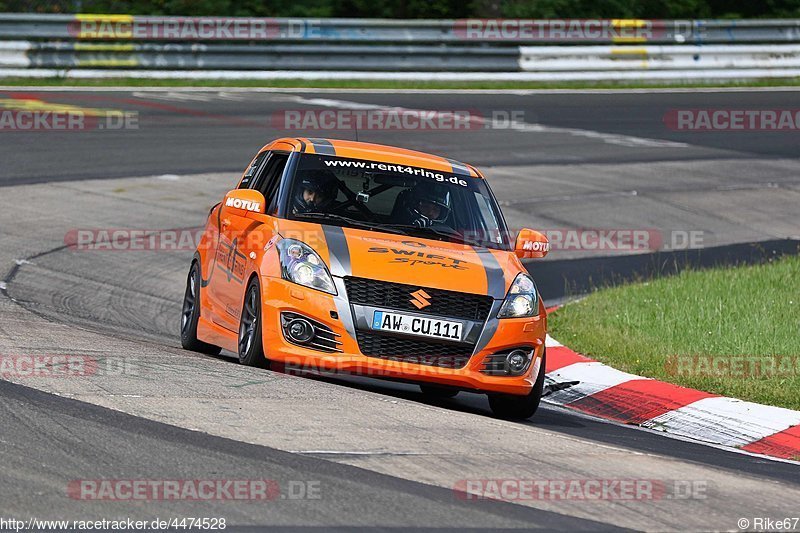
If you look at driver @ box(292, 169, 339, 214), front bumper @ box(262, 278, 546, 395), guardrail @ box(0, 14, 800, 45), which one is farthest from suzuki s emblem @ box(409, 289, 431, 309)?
guardrail @ box(0, 14, 800, 45)

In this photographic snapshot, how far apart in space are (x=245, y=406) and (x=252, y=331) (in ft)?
4.96

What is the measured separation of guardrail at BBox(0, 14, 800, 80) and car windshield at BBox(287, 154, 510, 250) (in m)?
16.4

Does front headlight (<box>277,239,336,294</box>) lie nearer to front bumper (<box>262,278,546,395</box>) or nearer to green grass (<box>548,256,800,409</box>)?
front bumper (<box>262,278,546,395</box>)

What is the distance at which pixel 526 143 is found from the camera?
879 inches

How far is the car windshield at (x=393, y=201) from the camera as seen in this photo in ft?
30.5

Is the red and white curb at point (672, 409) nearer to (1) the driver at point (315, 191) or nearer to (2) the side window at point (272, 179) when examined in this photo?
(1) the driver at point (315, 191)

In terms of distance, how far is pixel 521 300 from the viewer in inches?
341

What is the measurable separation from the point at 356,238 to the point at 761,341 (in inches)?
143

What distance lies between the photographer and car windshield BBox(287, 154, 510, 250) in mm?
9297

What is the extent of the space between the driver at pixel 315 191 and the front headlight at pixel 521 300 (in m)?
1.44

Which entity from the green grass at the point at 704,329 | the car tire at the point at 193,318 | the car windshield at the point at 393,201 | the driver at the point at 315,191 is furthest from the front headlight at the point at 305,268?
the green grass at the point at 704,329

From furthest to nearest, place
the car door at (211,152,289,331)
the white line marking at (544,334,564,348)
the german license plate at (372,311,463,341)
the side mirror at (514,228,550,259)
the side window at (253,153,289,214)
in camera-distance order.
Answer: the white line marking at (544,334,564,348), the side window at (253,153,289,214), the side mirror at (514,228,550,259), the car door at (211,152,289,331), the german license plate at (372,311,463,341)

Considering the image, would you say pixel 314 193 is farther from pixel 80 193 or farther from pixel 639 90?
pixel 639 90

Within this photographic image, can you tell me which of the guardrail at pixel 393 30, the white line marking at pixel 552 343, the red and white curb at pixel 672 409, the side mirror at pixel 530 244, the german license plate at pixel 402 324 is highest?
the guardrail at pixel 393 30
